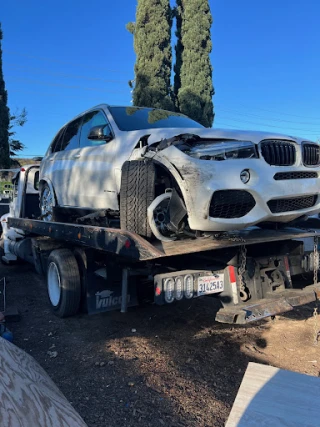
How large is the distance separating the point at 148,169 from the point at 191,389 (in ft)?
6.37

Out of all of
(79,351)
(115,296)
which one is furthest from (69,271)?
(79,351)

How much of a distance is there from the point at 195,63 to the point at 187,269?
17.4 metres

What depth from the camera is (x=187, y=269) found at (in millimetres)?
3838

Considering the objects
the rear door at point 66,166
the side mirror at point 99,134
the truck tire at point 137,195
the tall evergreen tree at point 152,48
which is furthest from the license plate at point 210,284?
the tall evergreen tree at point 152,48

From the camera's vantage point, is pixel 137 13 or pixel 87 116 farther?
pixel 137 13

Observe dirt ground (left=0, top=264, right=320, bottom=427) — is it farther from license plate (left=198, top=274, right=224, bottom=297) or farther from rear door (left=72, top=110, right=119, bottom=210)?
rear door (left=72, top=110, right=119, bottom=210)

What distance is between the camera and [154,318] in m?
5.04

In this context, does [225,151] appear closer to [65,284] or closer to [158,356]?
[158,356]

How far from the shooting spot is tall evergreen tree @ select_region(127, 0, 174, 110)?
60.4 feet

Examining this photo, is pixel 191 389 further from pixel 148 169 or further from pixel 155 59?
pixel 155 59

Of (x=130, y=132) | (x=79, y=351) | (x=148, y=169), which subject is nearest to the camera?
(x=148, y=169)

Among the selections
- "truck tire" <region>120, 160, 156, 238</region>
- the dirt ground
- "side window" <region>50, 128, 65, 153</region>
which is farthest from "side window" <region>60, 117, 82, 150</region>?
the dirt ground

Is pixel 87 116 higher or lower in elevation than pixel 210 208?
higher

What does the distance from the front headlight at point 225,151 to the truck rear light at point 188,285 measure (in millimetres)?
1095
